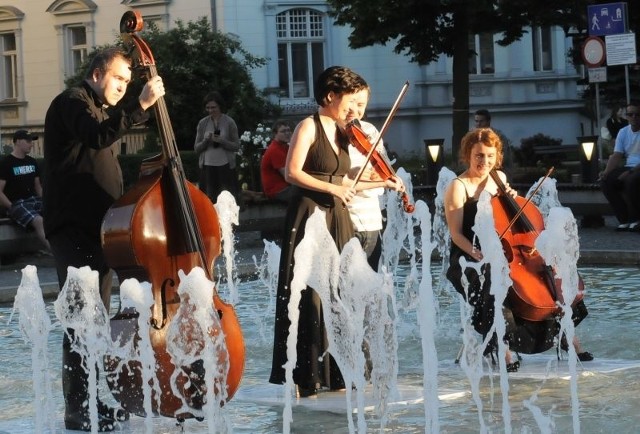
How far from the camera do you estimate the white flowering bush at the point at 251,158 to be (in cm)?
2248

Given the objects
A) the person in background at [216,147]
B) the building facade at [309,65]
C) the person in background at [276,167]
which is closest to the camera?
the person in background at [276,167]

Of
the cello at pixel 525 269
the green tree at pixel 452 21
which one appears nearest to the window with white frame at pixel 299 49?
the green tree at pixel 452 21

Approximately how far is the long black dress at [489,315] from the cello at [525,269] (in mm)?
67

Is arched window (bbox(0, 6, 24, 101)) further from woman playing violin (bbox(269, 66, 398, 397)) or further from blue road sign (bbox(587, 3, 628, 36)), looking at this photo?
woman playing violin (bbox(269, 66, 398, 397))

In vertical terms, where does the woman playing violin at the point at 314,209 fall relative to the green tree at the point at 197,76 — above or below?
below

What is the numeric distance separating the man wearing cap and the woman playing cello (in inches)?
310

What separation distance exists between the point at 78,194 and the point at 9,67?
34.8m

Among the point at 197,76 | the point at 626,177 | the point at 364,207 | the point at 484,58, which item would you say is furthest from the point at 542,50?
the point at 364,207

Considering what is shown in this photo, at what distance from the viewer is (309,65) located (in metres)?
37.3

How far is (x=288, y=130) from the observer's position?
51.4ft

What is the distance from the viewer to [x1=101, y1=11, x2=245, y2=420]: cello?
6.41 metres

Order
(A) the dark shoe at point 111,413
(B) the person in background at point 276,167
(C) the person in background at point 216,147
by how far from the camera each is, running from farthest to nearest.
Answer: (C) the person in background at point 216,147 < (B) the person in background at point 276,167 < (A) the dark shoe at point 111,413

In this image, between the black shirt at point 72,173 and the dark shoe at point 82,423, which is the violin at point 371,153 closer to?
the black shirt at point 72,173

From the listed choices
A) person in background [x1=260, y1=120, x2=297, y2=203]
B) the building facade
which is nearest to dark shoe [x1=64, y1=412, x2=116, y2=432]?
person in background [x1=260, y1=120, x2=297, y2=203]
